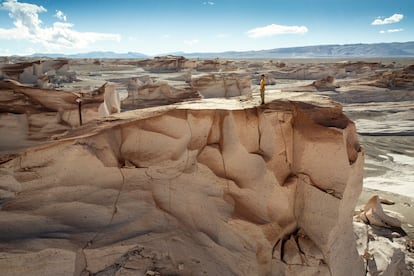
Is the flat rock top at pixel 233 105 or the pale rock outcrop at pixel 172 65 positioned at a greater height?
the flat rock top at pixel 233 105

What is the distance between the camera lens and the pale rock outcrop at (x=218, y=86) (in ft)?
53.0

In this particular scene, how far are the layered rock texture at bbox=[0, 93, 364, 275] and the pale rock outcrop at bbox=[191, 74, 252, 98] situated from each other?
39.6ft

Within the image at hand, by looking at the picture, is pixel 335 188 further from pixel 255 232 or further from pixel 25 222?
pixel 25 222

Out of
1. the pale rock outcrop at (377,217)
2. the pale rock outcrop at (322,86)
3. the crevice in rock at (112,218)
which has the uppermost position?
the crevice in rock at (112,218)

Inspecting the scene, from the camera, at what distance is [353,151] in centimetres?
365

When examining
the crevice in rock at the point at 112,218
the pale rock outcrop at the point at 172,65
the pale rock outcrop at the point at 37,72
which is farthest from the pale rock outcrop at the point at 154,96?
the pale rock outcrop at the point at 172,65

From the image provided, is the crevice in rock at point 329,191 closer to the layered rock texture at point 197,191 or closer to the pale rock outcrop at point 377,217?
the layered rock texture at point 197,191

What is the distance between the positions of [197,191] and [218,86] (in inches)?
528

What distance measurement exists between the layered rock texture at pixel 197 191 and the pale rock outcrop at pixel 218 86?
12.1 metres

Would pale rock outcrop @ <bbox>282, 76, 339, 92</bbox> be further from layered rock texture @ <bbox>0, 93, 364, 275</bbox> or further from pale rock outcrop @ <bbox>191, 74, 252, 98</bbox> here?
layered rock texture @ <bbox>0, 93, 364, 275</bbox>

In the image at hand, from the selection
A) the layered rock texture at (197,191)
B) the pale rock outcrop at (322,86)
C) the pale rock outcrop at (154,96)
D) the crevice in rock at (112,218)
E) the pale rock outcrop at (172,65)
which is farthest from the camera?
the pale rock outcrop at (172,65)

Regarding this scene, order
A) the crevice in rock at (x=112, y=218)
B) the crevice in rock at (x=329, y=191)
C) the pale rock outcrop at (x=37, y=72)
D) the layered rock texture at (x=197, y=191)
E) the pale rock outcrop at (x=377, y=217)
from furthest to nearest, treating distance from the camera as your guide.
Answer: the pale rock outcrop at (x=37, y=72) → the pale rock outcrop at (x=377, y=217) → the crevice in rock at (x=329, y=191) → the layered rock texture at (x=197, y=191) → the crevice in rock at (x=112, y=218)

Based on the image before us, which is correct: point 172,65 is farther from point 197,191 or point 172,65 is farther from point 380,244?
point 197,191

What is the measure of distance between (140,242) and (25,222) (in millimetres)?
991
